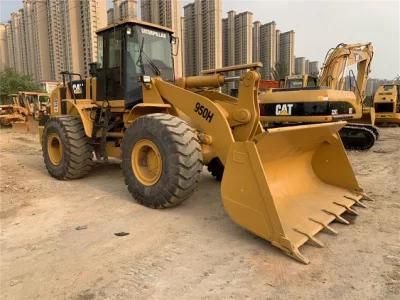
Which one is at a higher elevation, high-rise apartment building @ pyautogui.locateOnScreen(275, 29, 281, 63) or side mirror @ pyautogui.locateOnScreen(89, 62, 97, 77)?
high-rise apartment building @ pyautogui.locateOnScreen(275, 29, 281, 63)

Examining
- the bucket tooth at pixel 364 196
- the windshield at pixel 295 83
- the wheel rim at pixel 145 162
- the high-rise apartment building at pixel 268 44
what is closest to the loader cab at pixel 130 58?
the wheel rim at pixel 145 162

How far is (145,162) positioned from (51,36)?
1109 inches

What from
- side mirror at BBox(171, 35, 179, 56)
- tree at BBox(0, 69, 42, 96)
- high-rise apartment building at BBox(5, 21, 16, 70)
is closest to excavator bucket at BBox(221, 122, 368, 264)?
side mirror at BBox(171, 35, 179, 56)

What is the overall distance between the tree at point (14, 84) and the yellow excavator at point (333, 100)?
88.9 ft

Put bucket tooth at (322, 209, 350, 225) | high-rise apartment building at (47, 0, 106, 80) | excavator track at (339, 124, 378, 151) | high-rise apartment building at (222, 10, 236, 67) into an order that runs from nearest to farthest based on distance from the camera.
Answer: bucket tooth at (322, 209, 350, 225) → excavator track at (339, 124, 378, 151) → high-rise apartment building at (47, 0, 106, 80) → high-rise apartment building at (222, 10, 236, 67)

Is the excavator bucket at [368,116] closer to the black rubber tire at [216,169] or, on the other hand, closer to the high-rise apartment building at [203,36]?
the black rubber tire at [216,169]

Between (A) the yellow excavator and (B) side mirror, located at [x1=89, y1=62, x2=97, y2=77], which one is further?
(A) the yellow excavator

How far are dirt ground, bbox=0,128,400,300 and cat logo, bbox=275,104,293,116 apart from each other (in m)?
3.10

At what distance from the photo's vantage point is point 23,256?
10.4 feet

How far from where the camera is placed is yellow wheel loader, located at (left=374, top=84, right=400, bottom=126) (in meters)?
14.5

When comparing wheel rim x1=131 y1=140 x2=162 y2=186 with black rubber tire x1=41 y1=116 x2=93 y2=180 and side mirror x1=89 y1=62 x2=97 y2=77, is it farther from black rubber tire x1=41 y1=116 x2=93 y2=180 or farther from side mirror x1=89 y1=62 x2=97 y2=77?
side mirror x1=89 y1=62 x2=97 y2=77

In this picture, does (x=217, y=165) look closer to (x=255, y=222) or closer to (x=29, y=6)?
(x=255, y=222)

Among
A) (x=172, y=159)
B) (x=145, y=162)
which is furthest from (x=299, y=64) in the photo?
(x=172, y=159)

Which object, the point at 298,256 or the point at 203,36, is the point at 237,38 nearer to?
the point at 203,36
